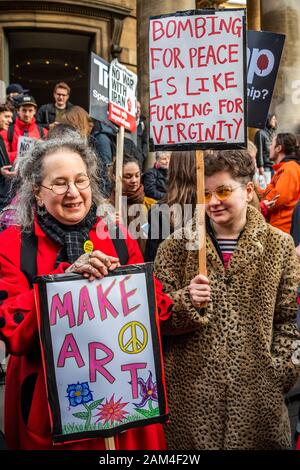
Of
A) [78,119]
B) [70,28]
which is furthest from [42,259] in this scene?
[70,28]

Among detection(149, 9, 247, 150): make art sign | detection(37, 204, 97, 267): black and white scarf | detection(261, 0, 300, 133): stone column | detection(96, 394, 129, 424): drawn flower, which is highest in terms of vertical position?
detection(261, 0, 300, 133): stone column

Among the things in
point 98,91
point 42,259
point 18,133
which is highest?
point 98,91

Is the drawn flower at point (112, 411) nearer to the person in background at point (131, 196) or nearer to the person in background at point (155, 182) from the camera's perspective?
the person in background at point (131, 196)

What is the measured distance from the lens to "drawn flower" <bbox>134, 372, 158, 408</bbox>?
98.0 inches

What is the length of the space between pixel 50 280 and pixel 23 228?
0.39m

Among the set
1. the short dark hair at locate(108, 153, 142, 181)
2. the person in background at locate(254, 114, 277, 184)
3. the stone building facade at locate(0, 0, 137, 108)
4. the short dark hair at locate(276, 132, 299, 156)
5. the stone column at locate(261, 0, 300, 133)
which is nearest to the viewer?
Answer: the short dark hair at locate(108, 153, 142, 181)

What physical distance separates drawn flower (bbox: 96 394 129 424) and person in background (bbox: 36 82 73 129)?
21.3 feet

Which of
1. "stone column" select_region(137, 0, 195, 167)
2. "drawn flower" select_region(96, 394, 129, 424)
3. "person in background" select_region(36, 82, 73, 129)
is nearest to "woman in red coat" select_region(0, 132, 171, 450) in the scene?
"drawn flower" select_region(96, 394, 129, 424)

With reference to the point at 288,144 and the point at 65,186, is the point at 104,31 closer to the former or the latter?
the point at 288,144

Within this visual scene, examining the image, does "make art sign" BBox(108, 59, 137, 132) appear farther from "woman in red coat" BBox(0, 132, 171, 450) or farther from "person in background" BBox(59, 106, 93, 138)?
"woman in red coat" BBox(0, 132, 171, 450)

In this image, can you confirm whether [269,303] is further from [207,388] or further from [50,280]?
[50,280]

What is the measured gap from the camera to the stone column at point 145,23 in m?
11.0

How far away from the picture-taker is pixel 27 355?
2582 millimetres

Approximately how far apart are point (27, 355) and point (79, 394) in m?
0.31
